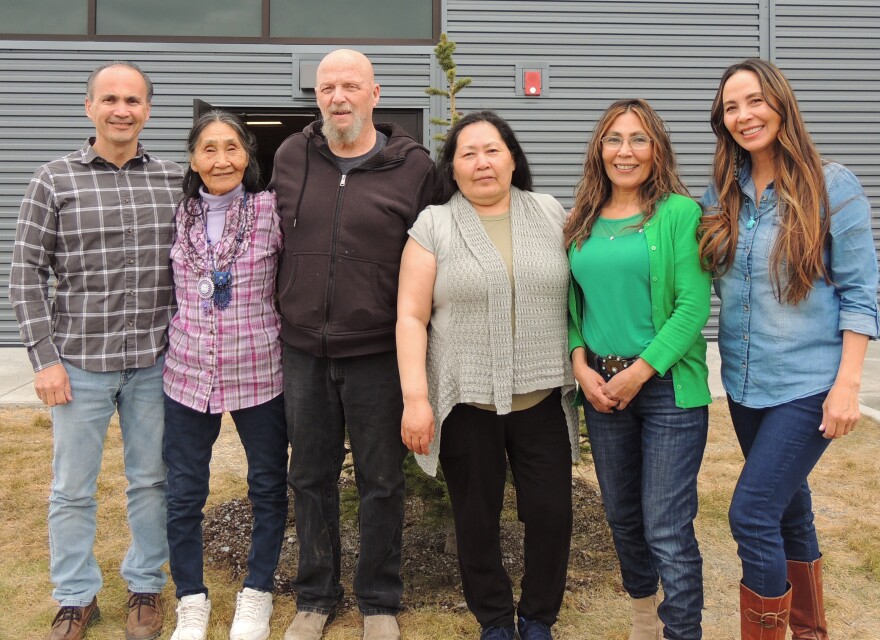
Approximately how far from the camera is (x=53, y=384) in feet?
9.01

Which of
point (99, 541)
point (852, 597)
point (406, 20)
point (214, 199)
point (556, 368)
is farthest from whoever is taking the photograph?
point (406, 20)

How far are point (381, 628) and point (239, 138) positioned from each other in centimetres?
193

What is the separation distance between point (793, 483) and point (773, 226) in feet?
2.64

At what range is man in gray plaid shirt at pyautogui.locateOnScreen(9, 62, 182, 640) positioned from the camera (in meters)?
2.79

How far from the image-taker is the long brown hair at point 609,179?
2.57 metres

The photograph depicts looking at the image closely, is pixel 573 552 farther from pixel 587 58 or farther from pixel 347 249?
pixel 587 58

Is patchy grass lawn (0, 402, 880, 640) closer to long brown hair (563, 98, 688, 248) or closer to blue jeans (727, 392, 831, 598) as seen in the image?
blue jeans (727, 392, 831, 598)

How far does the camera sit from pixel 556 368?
2699 mm

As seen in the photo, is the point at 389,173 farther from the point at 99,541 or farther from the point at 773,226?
the point at 99,541

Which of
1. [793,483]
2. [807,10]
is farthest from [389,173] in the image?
[807,10]

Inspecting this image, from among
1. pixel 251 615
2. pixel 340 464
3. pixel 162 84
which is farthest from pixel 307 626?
pixel 162 84

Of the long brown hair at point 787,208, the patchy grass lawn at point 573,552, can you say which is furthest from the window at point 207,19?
the long brown hair at point 787,208

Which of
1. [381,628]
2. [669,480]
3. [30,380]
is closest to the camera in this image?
[669,480]

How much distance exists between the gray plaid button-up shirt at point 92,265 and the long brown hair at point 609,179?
5.04ft
